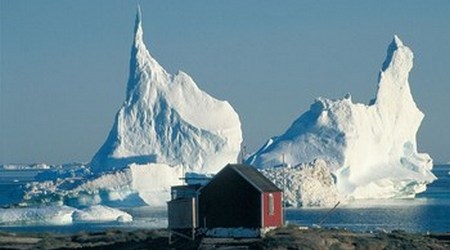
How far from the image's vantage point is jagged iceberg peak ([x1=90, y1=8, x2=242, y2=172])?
3127 inches

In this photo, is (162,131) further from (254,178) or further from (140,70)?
(254,178)

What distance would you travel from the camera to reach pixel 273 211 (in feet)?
105

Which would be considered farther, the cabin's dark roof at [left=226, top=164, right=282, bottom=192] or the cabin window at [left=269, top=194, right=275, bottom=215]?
the cabin window at [left=269, top=194, right=275, bottom=215]

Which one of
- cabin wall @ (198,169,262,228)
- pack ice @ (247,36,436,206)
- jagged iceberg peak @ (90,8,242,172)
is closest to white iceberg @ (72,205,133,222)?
pack ice @ (247,36,436,206)

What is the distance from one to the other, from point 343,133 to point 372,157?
11.6ft

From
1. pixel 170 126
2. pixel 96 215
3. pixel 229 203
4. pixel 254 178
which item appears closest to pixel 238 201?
pixel 229 203

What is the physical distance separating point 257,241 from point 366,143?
157 ft

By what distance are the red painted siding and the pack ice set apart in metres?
39.7

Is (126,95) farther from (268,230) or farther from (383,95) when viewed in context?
(268,230)

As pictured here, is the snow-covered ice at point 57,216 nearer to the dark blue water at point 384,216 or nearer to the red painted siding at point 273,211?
the dark blue water at point 384,216

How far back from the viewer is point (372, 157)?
78.2 m

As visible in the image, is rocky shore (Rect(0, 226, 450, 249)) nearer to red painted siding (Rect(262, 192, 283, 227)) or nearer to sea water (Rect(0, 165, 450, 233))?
red painted siding (Rect(262, 192, 283, 227))

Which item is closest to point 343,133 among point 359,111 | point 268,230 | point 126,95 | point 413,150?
point 359,111

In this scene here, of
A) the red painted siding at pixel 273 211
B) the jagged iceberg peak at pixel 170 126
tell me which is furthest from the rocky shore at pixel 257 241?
the jagged iceberg peak at pixel 170 126
